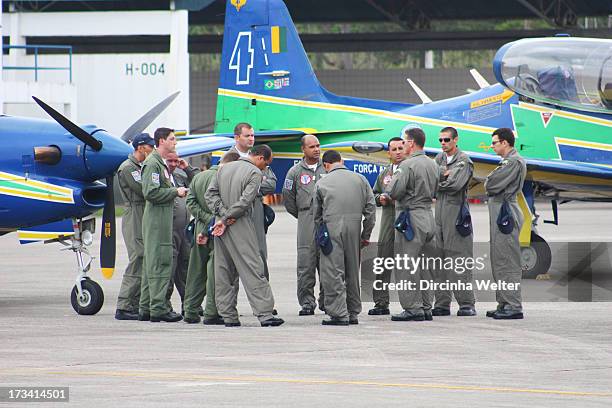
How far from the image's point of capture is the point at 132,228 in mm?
11992

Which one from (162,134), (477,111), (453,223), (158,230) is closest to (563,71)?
(477,111)

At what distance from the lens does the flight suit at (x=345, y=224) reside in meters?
11.4

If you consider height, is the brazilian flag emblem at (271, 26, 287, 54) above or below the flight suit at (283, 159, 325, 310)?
above

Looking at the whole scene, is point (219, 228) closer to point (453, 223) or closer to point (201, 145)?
point (453, 223)

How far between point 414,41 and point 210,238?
96.5ft

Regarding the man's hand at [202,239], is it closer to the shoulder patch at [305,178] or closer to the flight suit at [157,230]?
the flight suit at [157,230]

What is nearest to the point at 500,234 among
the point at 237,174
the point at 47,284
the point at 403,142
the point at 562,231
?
the point at 403,142

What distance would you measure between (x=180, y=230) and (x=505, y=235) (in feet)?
10.9

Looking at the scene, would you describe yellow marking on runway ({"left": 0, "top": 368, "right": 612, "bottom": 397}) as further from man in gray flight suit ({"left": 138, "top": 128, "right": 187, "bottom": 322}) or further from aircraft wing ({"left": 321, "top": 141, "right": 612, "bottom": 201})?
aircraft wing ({"left": 321, "top": 141, "right": 612, "bottom": 201})

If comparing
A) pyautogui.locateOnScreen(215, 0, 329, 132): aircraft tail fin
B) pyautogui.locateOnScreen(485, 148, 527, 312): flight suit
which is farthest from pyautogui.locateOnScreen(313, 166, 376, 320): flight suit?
pyautogui.locateOnScreen(215, 0, 329, 132): aircraft tail fin

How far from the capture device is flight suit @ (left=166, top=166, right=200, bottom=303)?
484 inches

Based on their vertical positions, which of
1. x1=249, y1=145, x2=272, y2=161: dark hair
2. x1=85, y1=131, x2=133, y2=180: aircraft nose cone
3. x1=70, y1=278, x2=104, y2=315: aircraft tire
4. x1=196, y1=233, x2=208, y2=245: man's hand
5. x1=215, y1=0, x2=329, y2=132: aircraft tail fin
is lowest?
x1=70, y1=278, x2=104, y2=315: aircraft tire

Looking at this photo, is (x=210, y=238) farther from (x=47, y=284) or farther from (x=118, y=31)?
(x=118, y=31)

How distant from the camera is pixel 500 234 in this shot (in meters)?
11.8
